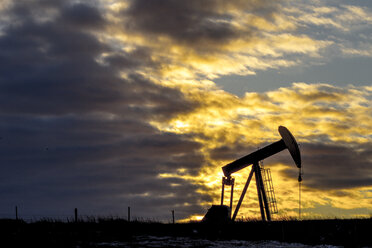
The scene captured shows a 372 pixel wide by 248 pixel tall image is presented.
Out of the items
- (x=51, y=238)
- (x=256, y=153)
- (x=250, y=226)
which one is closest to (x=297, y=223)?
(x=250, y=226)

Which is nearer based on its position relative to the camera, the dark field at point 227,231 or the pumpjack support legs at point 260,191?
the dark field at point 227,231

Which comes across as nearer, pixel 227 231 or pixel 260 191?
pixel 227 231

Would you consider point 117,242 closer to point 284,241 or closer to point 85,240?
point 85,240

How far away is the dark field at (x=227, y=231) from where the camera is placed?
2359cm

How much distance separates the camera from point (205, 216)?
1463 inches

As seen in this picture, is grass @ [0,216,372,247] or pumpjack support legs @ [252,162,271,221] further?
pumpjack support legs @ [252,162,271,221]

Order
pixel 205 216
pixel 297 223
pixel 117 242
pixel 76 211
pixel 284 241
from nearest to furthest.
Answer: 1. pixel 117 242
2. pixel 284 241
3. pixel 297 223
4. pixel 76 211
5. pixel 205 216

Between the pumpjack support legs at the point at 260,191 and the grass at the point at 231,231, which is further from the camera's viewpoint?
the pumpjack support legs at the point at 260,191

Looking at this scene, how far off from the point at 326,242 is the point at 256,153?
12.9 m

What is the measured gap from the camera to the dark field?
77.4ft

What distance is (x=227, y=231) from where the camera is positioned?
2775cm

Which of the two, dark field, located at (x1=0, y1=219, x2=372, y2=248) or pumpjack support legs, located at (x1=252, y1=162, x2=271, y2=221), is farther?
pumpjack support legs, located at (x1=252, y1=162, x2=271, y2=221)

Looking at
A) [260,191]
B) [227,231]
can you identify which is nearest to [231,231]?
[227,231]

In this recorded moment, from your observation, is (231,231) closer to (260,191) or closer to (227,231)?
(227,231)
